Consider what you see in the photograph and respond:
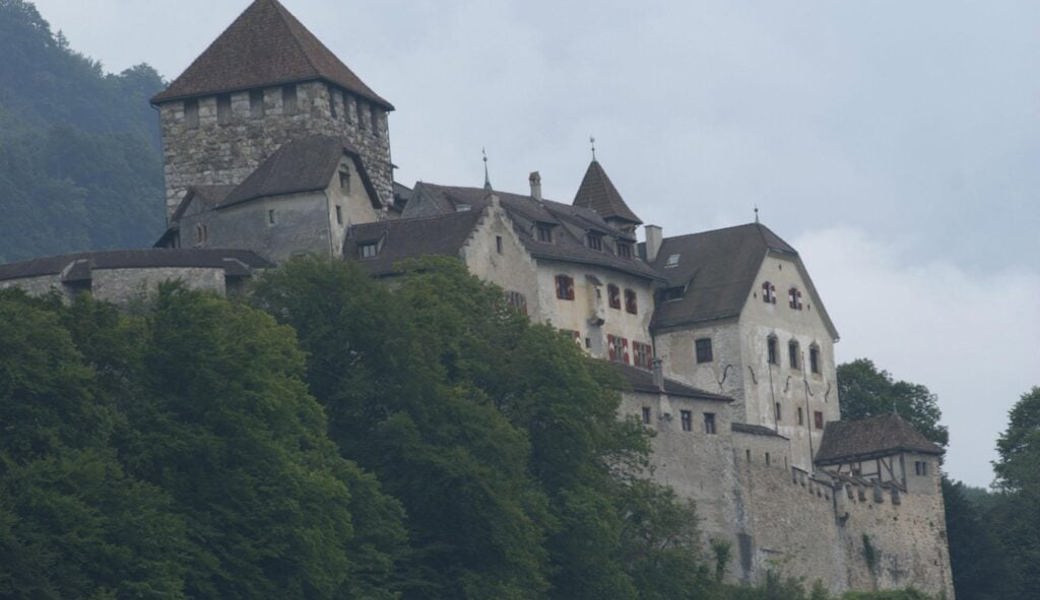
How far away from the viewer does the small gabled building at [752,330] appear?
11256cm

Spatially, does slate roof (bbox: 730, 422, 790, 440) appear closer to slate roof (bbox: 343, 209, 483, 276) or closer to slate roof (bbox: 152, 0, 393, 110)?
slate roof (bbox: 343, 209, 483, 276)

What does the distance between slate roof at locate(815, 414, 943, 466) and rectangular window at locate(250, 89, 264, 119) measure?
24469mm

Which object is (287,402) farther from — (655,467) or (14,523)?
(655,467)

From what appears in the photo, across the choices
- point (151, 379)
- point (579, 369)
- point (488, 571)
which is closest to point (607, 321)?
point (579, 369)

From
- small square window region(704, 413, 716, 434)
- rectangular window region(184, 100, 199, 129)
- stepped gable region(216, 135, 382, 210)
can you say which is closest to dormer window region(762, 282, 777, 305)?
small square window region(704, 413, 716, 434)

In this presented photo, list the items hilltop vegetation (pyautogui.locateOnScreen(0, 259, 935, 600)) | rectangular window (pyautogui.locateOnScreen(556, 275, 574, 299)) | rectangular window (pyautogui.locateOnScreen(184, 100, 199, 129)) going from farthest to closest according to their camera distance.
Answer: rectangular window (pyautogui.locateOnScreen(184, 100, 199, 129)), rectangular window (pyautogui.locateOnScreen(556, 275, 574, 299)), hilltop vegetation (pyautogui.locateOnScreen(0, 259, 935, 600))

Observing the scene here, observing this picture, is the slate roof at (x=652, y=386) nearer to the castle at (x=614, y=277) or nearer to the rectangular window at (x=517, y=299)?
the castle at (x=614, y=277)

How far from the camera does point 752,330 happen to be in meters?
113

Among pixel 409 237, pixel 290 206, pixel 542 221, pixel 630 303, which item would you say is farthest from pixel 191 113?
pixel 630 303

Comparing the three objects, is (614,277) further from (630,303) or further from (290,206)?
(290,206)

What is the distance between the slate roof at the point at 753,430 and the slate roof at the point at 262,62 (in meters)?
17.8

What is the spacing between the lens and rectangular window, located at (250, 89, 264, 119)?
356 feet

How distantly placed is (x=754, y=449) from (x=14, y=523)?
42869 mm

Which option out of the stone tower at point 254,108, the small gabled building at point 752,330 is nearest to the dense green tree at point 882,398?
the small gabled building at point 752,330
